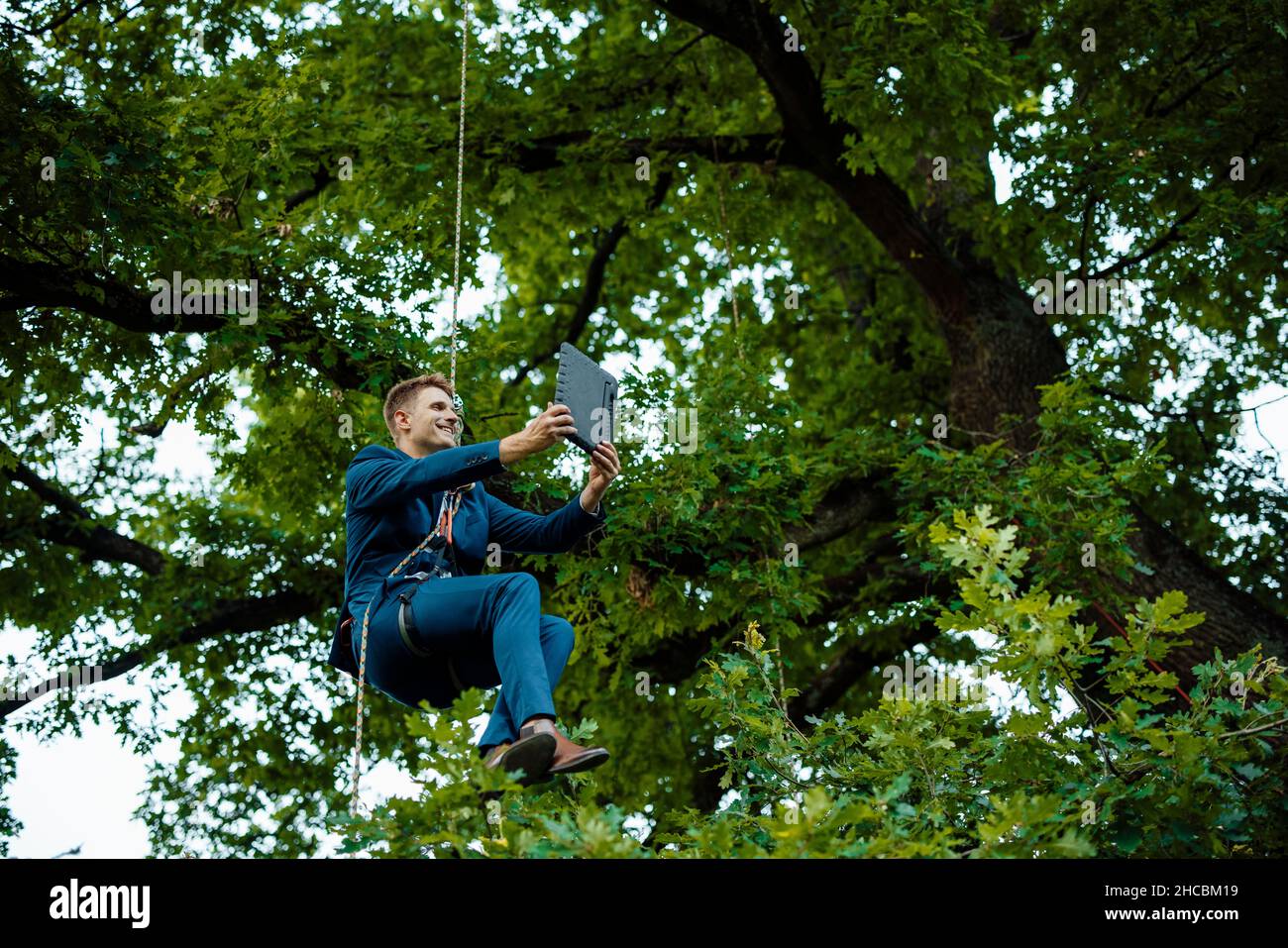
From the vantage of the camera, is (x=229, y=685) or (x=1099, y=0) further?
(x=229, y=685)

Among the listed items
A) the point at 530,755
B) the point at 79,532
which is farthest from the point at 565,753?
the point at 79,532

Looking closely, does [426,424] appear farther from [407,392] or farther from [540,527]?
[540,527]

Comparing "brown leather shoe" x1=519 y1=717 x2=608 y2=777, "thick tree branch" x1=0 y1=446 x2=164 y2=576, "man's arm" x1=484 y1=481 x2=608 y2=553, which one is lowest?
"brown leather shoe" x1=519 y1=717 x2=608 y2=777

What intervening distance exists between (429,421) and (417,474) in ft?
2.03

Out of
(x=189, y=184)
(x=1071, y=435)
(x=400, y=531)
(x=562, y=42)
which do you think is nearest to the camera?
(x=400, y=531)

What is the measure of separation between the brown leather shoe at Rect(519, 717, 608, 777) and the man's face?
144 cm

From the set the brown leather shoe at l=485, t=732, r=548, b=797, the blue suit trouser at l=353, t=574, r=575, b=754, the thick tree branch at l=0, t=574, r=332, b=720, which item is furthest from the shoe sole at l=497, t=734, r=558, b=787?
the thick tree branch at l=0, t=574, r=332, b=720

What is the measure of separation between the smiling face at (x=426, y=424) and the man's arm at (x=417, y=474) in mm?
289

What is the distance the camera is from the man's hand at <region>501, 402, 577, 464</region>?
4.98m

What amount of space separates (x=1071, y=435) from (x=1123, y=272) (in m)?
3.44

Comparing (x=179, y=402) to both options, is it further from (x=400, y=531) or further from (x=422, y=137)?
(x=400, y=531)

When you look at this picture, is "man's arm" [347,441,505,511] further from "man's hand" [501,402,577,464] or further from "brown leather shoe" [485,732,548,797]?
"brown leather shoe" [485,732,548,797]
